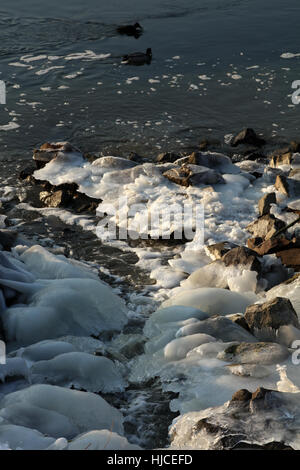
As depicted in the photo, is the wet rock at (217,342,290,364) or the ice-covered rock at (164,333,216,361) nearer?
the wet rock at (217,342,290,364)

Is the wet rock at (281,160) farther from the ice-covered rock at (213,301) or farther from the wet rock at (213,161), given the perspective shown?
the ice-covered rock at (213,301)

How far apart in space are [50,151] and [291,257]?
4.30 m

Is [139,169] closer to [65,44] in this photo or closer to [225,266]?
[225,266]

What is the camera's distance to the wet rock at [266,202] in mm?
7355

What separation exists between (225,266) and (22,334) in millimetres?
2123

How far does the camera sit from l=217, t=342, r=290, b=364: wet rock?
4730 millimetres

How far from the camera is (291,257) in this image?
→ 6.25 m

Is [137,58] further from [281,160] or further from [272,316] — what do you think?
[272,316]

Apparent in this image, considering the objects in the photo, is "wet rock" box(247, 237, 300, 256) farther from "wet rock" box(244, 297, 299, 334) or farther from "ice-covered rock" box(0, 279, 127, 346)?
"ice-covered rock" box(0, 279, 127, 346)

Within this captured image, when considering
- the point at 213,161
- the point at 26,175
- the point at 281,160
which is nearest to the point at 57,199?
the point at 26,175

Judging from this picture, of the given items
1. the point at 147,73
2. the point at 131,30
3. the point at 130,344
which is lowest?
the point at 130,344
